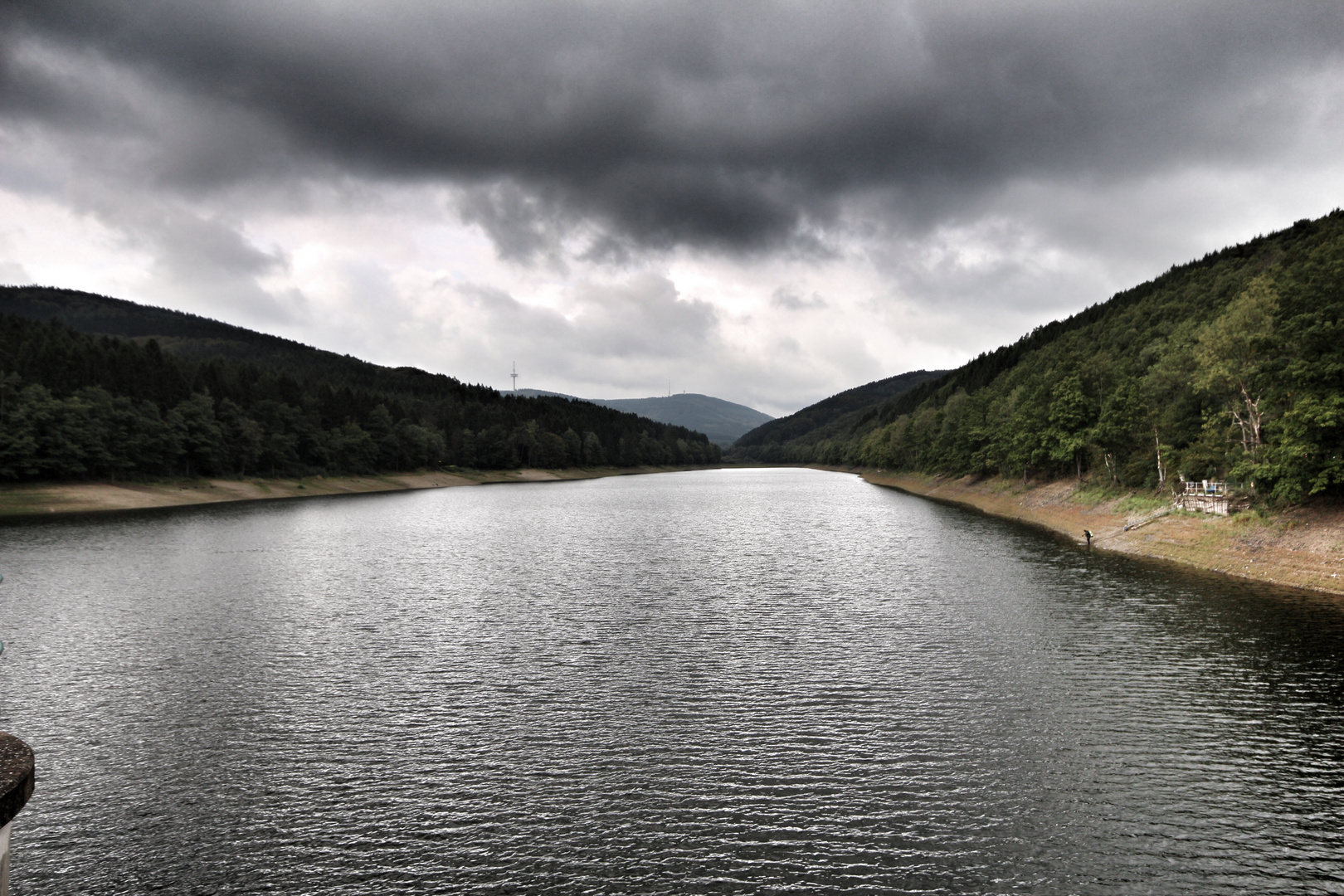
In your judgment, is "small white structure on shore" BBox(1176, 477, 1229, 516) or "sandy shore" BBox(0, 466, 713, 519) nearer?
"small white structure on shore" BBox(1176, 477, 1229, 516)

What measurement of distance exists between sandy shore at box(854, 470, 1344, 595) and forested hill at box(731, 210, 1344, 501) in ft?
6.55

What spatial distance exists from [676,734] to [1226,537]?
39.2 m

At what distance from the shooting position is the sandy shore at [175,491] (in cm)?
7781

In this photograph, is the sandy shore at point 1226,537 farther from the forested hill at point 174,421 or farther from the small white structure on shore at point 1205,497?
the forested hill at point 174,421

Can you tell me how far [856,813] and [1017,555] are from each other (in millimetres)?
37863

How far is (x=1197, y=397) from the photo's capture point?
54312 mm

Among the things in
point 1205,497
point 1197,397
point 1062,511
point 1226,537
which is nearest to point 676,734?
point 1226,537

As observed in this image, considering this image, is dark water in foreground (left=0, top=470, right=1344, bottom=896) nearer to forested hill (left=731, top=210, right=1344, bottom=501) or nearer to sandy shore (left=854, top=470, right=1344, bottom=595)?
sandy shore (left=854, top=470, right=1344, bottom=595)

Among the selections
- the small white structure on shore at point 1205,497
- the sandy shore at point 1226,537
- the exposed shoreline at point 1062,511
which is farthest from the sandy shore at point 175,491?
the small white structure on shore at point 1205,497

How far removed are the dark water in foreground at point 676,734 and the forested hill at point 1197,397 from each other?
10.0m

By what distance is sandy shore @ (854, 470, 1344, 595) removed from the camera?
33.4m

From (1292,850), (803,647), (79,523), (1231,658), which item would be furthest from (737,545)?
(79,523)

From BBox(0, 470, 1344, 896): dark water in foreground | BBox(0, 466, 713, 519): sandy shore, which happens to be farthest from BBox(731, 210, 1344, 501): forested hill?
BBox(0, 466, 713, 519): sandy shore

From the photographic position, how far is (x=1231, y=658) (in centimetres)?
2242
